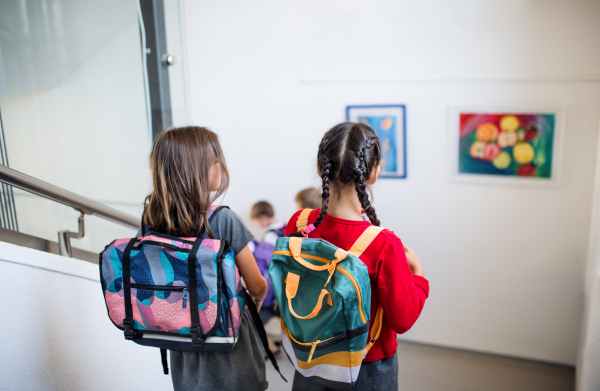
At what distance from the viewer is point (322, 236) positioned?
123 cm

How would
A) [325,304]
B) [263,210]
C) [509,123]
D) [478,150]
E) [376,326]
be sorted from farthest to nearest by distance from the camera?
A: [263,210] → [478,150] → [509,123] → [376,326] → [325,304]

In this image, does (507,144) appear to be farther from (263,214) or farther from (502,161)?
(263,214)

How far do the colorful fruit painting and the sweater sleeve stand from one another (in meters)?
1.77

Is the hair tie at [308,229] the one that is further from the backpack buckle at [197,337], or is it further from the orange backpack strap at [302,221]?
the backpack buckle at [197,337]

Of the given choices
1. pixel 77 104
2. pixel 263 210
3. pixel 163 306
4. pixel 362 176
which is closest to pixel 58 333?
pixel 163 306

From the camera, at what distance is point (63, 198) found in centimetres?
160

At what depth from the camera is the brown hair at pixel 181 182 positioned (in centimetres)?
127

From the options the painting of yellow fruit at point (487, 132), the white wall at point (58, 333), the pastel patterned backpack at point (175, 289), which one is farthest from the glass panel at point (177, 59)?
the painting of yellow fruit at point (487, 132)

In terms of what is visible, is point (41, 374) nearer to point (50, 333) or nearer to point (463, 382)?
point (50, 333)

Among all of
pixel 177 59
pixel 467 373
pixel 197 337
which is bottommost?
pixel 467 373

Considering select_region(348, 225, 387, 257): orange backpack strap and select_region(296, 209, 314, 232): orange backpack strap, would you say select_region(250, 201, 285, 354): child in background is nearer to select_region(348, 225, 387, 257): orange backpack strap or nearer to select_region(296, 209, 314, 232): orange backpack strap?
select_region(296, 209, 314, 232): orange backpack strap

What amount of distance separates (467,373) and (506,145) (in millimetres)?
1495

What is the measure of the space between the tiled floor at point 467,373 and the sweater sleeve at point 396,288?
1602 mm

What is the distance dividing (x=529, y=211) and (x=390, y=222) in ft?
2.93
